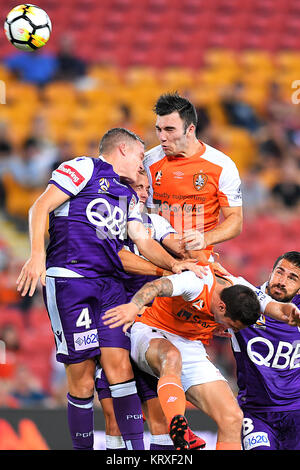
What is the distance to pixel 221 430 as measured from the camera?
16.1ft

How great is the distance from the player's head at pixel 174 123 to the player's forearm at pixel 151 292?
1.25 meters

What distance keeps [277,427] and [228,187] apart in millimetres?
1817

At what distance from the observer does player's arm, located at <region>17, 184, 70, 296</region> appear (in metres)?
4.65

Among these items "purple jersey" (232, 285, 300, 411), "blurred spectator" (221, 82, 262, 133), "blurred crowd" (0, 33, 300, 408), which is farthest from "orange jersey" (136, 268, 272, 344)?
"blurred spectator" (221, 82, 262, 133)

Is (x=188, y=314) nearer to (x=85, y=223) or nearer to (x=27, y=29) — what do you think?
(x=85, y=223)

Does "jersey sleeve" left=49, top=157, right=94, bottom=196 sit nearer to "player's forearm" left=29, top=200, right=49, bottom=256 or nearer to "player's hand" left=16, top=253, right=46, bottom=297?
"player's forearm" left=29, top=200, right=49, bottom=256

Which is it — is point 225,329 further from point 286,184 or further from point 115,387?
point 286,184

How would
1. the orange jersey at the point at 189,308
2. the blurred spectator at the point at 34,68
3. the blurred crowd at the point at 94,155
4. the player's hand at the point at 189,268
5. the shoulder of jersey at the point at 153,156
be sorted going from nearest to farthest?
the orange jersey at the point at 189,308
the player's hand at the point at 189,268
the shoulder of jersey at the point at 153,156
the blurred crowd at the point at 94,155
the blurred spectator at the point at 34,68

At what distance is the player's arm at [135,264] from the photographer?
5.32 meters

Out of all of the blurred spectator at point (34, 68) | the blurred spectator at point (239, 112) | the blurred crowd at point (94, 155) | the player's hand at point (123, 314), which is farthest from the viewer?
the blurred spectator at point (34, 68)

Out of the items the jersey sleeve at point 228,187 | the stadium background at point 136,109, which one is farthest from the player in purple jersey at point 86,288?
the stadium background at point 136,109

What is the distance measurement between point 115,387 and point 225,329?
3.32 feet

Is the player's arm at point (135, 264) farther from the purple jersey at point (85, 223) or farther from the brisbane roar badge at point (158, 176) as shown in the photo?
the brisbane roar badge at point (158, 176)
